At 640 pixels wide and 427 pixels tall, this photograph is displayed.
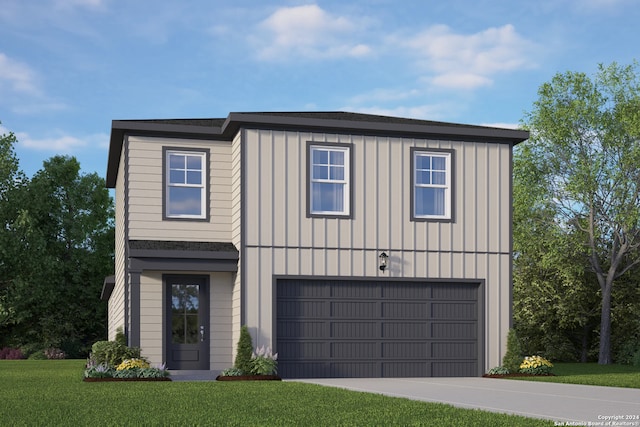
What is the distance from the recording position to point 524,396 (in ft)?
46.0

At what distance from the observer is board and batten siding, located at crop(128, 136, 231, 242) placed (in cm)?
2025

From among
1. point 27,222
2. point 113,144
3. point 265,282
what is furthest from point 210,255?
point 27,222

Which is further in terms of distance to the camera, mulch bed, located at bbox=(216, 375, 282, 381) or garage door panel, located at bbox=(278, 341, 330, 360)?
garage door panel, located at bbox=(278, 341, 330, 360)

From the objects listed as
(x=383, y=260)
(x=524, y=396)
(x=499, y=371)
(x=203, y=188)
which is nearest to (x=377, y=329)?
(x=383, y=260)

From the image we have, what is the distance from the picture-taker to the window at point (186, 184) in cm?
2052

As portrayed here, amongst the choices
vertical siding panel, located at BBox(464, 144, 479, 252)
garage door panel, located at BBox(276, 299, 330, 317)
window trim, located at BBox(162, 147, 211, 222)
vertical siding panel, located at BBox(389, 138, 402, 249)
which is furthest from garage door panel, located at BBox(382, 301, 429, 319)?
window trim, located at BBox(162, 147, 211, 222)

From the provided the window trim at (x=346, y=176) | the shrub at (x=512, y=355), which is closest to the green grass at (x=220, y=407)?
the window trim at (x=346, y=176)

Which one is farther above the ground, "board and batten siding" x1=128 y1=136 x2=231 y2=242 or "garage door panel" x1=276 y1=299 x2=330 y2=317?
"board and batten siding" x1=128 y1=136 x2=231 y2=242

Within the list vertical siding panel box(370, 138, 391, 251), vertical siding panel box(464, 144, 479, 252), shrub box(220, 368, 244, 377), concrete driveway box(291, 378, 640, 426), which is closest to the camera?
concrete driveway box(291, 378, 640, 426)

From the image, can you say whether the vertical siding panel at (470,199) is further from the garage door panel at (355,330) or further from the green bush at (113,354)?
the green bush at (113,354)

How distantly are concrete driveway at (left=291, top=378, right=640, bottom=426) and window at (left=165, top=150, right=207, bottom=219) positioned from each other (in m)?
4.84

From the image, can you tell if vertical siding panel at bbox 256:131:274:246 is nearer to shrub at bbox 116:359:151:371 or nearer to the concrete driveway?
the concrete driveway

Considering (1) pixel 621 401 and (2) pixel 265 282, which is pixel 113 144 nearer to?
(2) pixel 265 282

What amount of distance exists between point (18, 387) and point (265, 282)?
5545 mm
